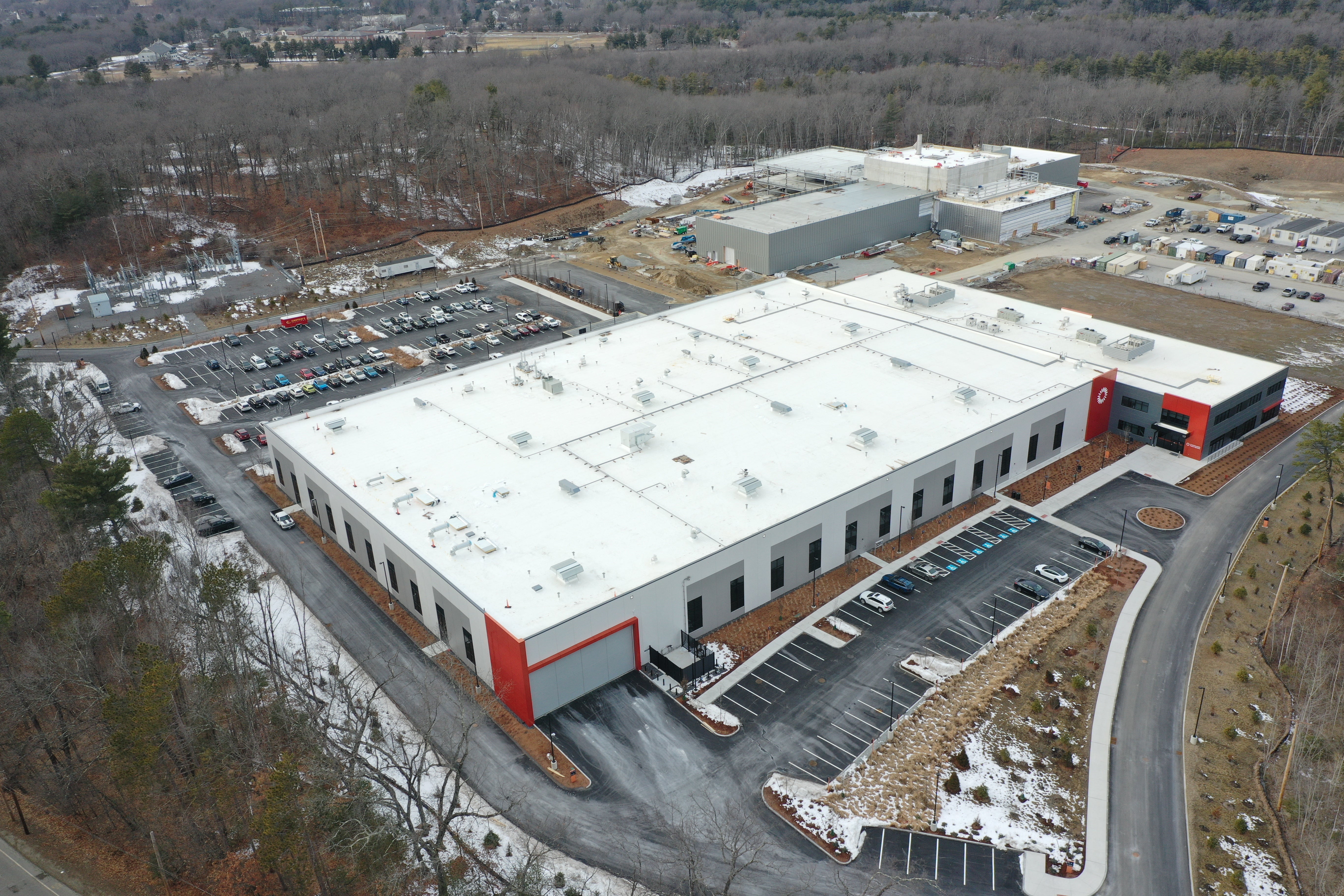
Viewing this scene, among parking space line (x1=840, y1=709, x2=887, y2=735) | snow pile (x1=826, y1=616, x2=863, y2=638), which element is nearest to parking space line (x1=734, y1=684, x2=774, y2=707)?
parking space line (x1=840, y1=709, x2=887, y2=735)

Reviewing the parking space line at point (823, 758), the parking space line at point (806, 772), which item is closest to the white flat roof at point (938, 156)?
the parking space line at point (823, 758)

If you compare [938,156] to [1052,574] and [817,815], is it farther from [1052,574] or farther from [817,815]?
[817,815]

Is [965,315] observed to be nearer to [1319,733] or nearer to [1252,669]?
[1252,669]

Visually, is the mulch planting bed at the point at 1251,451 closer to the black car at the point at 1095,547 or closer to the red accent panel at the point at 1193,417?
the red accent panel at the point at 1193,417

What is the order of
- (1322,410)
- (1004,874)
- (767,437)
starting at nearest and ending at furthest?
(1004,874) < (767,437) < (1322,410)

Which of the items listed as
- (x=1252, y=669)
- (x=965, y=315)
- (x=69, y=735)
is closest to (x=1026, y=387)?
(x=965, y=315)
